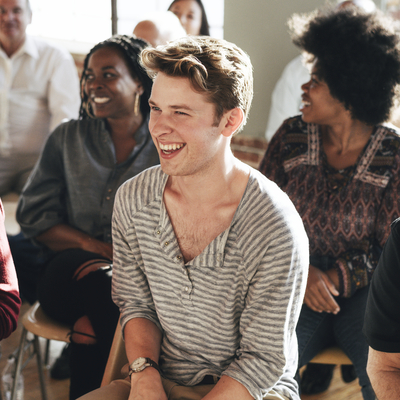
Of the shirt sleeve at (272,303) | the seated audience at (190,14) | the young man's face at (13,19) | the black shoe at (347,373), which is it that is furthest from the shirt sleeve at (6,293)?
the seated audience at (190,14)

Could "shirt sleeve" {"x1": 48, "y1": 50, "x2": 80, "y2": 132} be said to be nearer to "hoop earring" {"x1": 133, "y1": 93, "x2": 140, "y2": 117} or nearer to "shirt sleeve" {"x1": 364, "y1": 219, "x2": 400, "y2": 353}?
"hoop earring" {"x1": 133, "y1": 93, "x2": 140, "y2": 117}

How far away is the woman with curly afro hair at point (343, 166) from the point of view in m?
1.58

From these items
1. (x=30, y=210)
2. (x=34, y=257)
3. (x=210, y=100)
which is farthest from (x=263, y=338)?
(x=34, y=257)

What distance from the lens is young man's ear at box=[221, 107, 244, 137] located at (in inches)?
45.4

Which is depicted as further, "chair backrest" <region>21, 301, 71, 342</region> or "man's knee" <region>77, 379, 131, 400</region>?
"chair backrest" <region>21, 301, 71, 342</region>

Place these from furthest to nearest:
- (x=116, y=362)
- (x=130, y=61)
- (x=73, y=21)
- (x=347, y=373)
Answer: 1. (x=73, y=21)
2. (x=347, y=373)
3. (x=130, y=61)
4. (x=116, y=362)

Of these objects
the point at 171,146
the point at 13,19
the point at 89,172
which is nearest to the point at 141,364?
the point at 171,146

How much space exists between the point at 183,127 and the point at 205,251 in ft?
0.99

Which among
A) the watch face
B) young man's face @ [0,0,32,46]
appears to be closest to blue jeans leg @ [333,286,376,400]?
the watch face

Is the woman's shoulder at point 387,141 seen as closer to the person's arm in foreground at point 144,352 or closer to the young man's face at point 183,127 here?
the young man's face at point 183,127

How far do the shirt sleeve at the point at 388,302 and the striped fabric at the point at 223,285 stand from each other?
17 centimetres

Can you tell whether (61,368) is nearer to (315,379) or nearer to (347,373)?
(315,379)

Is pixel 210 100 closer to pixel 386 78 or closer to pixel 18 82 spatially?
pixel 386 78

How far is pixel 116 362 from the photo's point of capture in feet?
4.17
